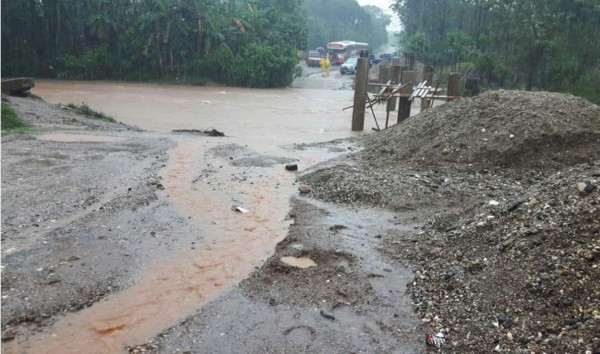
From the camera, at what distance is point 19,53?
30.9 m

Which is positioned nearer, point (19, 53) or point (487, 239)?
point (487, 239)

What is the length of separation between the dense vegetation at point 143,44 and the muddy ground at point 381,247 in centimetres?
2498

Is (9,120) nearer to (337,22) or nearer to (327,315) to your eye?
(327,315)

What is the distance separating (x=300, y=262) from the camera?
532 cm

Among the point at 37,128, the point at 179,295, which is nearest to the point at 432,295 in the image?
the point at 179,295

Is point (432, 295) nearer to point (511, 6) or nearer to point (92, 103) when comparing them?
point (92, 103)

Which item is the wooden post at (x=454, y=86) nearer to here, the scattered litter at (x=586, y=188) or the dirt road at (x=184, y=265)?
the dirt road at (x=184, y=265)

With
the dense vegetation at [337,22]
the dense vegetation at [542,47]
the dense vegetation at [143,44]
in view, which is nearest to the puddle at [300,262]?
the dense vegetation at [542,47]

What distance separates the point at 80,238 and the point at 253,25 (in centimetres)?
3165

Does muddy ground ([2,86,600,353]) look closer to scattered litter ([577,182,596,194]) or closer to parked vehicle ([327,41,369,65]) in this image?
scattered litter ([577,182,596,194])

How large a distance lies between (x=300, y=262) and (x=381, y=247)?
99 cm

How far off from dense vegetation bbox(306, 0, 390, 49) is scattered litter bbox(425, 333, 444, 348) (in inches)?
2641

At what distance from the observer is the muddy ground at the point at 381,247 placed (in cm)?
388

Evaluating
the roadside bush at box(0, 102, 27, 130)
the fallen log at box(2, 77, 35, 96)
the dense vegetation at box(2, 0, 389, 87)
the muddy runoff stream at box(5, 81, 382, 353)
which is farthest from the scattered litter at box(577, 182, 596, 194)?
the dense vegetation at box(2, 0, 389, 87)
